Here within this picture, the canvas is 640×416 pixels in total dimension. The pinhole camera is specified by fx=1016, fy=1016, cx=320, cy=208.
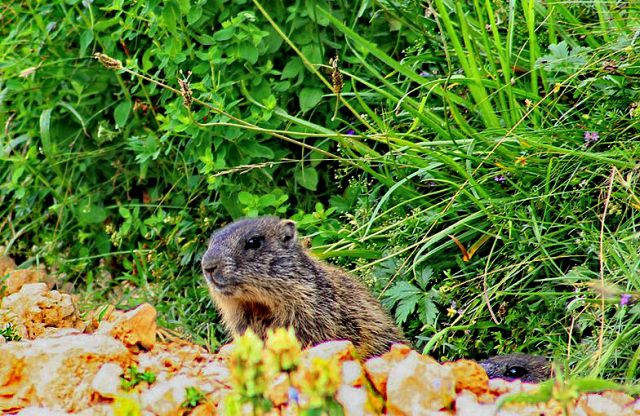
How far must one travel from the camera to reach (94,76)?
618 centimetres

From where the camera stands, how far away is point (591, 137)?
15.0 feet

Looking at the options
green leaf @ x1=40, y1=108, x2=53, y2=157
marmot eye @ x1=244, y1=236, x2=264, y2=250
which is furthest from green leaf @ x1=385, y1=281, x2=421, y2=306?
green leaf @ x1=40, y1=108, x2=53, y2=157

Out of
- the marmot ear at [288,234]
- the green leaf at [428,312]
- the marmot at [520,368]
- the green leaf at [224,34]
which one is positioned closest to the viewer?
the marmot at [520,368]

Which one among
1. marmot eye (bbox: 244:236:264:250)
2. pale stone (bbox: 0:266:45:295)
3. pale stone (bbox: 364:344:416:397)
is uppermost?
pale stone (bbox: 364:344:416:397)

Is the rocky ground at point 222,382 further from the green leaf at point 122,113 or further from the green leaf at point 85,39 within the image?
the green leaf at point 85,39

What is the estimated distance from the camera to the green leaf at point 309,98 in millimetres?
5512

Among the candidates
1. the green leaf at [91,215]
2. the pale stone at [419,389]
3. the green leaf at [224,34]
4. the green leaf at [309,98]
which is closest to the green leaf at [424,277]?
the green leaf at [309,98]

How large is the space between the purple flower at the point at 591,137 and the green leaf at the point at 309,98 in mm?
1545

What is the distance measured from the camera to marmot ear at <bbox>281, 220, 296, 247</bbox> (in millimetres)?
4848

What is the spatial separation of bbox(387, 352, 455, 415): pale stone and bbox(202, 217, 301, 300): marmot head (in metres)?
1.53

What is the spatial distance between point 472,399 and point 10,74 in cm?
389

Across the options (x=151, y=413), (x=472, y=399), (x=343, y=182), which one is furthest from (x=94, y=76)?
(x=472, y=399)

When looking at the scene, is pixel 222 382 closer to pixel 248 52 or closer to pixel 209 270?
pixel 209 270

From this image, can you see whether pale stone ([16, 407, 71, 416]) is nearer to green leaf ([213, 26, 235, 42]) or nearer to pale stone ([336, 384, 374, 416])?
pale stone ([336, 384, 374, 416])
